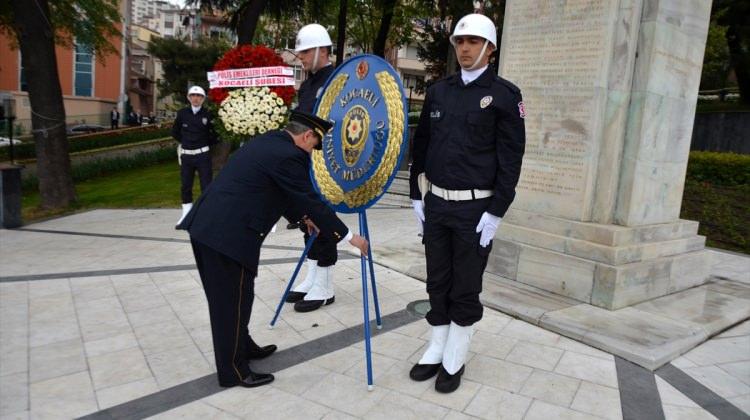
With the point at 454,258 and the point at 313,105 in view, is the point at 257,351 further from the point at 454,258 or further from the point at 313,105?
the point at 313,105

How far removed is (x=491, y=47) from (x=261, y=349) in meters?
2.65

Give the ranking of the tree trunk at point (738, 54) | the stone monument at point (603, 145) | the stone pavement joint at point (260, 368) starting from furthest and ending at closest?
the tree trunk at point (738, 54) → the stone monument at point (603, 145) → the stone pavement joint at point (260, 368)

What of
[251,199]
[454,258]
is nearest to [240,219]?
[251,199]

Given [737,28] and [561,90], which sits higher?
[737,28]

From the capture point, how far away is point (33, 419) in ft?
9.82

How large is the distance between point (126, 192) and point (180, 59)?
26.9 m

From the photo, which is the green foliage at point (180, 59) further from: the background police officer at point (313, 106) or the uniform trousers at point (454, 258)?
the uniform trousers at point (454, 258)

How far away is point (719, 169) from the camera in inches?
512

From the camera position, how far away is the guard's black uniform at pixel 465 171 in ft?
10.7

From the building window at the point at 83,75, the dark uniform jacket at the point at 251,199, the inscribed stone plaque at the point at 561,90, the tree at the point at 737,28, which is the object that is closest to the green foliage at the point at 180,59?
the building window at the point at 83,75

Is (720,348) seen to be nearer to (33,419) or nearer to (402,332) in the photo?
(402,332)

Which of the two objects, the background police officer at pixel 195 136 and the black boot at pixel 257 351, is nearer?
the black boot at pixel 257 351

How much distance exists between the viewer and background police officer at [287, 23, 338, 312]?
450 cm

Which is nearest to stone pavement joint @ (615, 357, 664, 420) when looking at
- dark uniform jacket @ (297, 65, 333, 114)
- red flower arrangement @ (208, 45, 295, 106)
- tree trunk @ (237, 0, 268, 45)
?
dark uniform jacket @ (297, 65, 333, 114)
